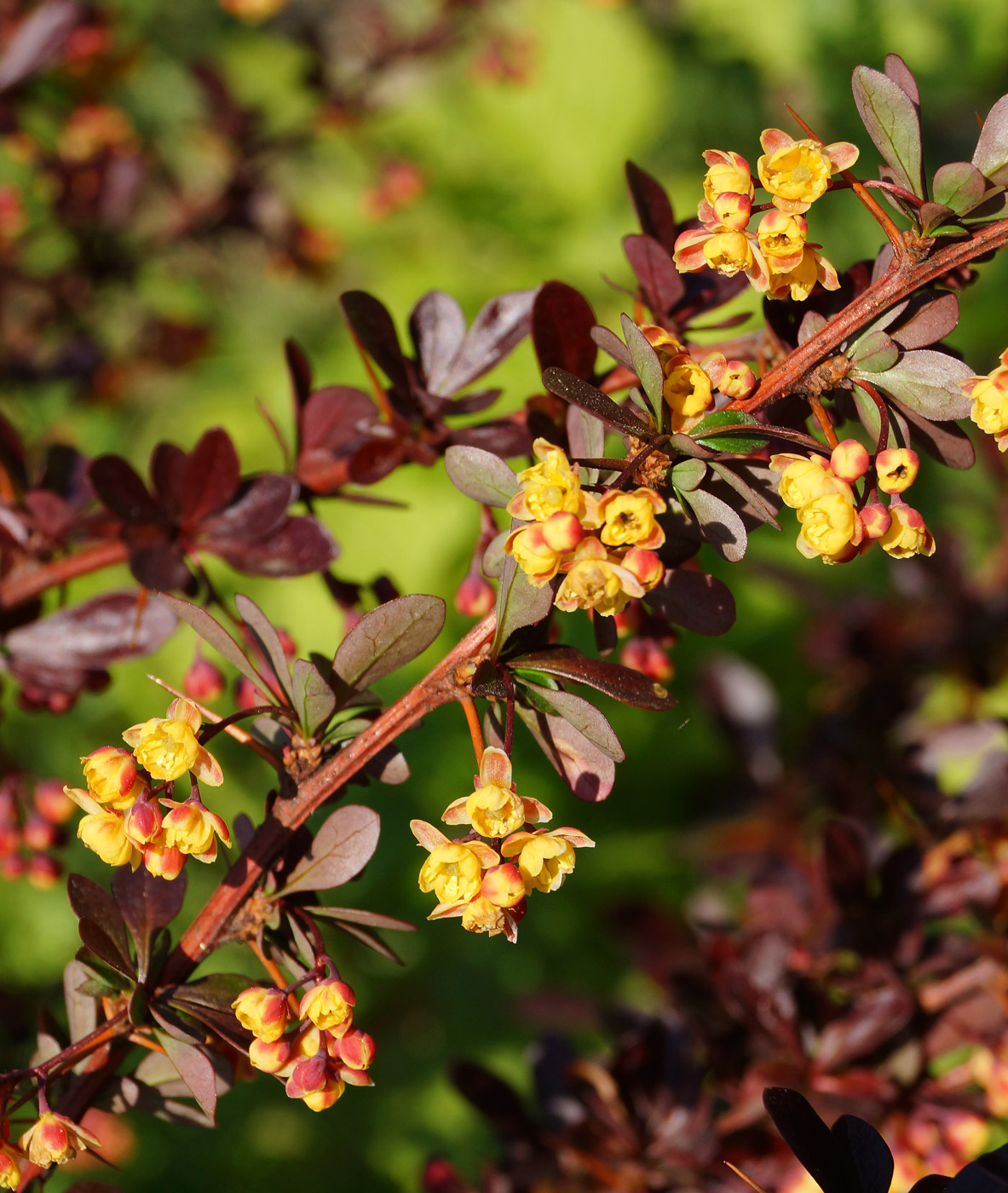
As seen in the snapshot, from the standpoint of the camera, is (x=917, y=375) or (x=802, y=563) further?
(x=802, y=563)

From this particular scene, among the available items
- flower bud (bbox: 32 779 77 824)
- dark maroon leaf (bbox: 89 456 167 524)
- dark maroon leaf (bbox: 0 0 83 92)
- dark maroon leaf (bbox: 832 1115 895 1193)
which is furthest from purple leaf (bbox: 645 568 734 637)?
dark maroon leaf (bbox: 0 0 83 92)

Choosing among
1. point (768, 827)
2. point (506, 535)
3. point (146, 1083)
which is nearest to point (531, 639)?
point (506, 535)

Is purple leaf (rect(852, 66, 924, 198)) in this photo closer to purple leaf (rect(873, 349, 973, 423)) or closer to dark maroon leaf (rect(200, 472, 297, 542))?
purple leaf (rect(873, 349, 973, 423))

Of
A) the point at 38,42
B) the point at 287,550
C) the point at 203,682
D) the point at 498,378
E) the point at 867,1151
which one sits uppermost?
the point at 38,42

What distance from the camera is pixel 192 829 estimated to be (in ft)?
1.56

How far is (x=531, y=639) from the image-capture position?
0.51 m

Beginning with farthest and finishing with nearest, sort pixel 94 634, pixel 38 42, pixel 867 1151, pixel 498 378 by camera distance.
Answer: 1. pixel 498 378
2. pixel 38 42
3. pixel 94 634
4. pixel 867 1151

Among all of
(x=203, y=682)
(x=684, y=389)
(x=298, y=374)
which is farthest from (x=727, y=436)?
(x=203, y=682)

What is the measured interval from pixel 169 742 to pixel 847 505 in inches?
12.7

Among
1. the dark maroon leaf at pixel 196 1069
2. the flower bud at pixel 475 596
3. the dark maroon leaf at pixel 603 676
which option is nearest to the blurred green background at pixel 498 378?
the flower bud at pixel 475 596

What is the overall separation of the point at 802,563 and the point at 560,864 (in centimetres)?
161

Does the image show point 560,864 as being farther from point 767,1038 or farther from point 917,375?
point 767,1038

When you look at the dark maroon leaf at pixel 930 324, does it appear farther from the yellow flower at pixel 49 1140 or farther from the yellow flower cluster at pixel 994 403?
the yellow flower at pixel 49 1140

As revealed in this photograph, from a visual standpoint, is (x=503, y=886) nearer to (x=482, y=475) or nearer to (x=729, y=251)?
(x=482, y=475)
